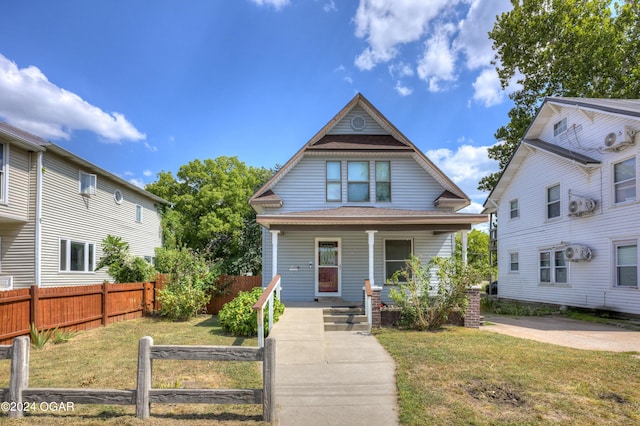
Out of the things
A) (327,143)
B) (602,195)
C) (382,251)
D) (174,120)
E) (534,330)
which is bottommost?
(534,330)

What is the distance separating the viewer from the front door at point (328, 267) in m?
13.0

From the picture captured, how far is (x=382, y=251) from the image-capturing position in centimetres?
1335

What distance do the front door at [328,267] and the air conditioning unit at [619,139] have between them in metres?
9.51

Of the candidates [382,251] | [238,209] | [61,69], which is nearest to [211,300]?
[382,251]

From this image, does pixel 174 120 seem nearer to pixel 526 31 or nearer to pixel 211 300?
pixel 211 300

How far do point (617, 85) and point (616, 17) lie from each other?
3.89 meters

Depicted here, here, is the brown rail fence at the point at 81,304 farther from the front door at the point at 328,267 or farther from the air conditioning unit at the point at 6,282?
the air conditioning unit at the point at 6,282

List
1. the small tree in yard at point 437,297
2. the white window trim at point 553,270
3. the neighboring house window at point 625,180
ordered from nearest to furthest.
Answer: the small tree in yard at point 437,297
the neighboring house window at point 625,180
the white window trim at point 553,270

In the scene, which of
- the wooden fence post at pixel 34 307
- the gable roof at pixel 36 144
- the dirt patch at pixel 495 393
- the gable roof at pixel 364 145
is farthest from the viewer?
the gable roof at pixel 364 145

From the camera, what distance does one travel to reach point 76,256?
596 inches

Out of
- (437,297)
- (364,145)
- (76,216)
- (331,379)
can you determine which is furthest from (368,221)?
(76,216)

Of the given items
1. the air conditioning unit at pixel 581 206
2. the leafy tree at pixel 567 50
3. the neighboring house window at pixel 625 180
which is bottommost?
the air conditioning unit at pixel 581 206

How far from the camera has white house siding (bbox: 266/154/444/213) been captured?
13.5m

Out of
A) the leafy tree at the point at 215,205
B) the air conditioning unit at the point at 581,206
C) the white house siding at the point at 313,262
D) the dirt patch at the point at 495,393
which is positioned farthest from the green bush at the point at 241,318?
the leafy tree at the point at 215,205
